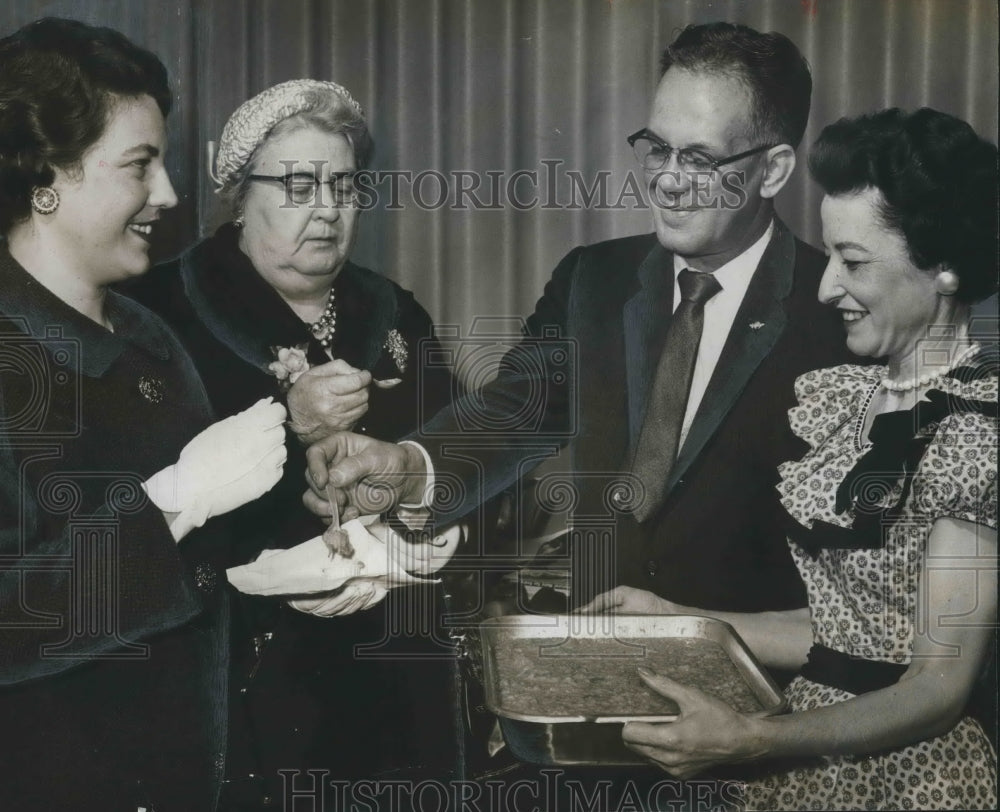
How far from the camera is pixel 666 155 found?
2.89m

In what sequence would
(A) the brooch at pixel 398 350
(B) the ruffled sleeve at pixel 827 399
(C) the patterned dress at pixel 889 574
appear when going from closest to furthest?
(C) the patterned dress at pixel 889 574, (B) the ruffled sleeve at pixel 827 399, (A) the brooch at pixel 398 350

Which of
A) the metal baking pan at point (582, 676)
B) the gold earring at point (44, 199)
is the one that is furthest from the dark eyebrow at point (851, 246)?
the gold earring at point (44, 199)

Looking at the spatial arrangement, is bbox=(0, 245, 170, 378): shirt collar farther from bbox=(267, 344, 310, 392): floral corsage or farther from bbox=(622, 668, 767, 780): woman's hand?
bbox=(622, 668, 767, 780): woman's hand

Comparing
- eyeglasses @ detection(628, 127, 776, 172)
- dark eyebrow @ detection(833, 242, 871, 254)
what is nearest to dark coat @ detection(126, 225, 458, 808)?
eyeglasses @ detection(628, 127, 776, 172)

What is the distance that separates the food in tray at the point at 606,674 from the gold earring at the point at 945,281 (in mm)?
1035

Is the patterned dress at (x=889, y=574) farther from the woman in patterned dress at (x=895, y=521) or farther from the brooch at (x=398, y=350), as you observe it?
the brooch at (x=398, y=350)

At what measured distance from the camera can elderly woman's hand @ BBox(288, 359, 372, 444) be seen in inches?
114

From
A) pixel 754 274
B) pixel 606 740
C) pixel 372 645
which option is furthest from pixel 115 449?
pixel 754 274

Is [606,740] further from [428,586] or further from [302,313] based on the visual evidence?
[302,313]

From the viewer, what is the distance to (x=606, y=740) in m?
2.77

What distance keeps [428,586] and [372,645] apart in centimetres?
21

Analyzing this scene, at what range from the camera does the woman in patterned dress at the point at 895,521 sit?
2.69m

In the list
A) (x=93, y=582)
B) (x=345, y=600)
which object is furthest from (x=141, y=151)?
(x=345, y=600)

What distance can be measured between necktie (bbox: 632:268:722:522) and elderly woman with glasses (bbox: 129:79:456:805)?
1.78 feet
